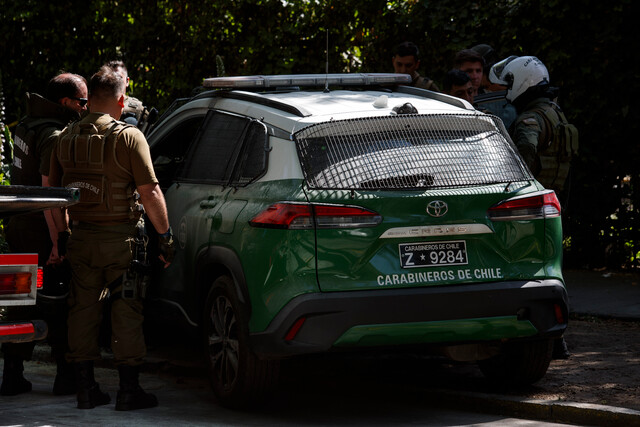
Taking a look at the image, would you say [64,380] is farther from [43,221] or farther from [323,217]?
[323,217]

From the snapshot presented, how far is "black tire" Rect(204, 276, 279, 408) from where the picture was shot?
247 inches

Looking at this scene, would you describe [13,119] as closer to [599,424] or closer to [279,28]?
[279,28]

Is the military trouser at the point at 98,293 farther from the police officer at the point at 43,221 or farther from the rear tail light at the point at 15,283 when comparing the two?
the rear tail light at the point at 15,283

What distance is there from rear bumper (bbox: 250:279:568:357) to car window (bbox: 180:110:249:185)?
130cm

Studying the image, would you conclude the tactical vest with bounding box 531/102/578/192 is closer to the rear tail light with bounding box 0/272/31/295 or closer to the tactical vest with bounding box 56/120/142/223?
the tactical vest with bounding box 56/120/142/223

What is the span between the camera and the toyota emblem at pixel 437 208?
6082mm

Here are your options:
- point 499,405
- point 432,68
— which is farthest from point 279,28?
point 499,405

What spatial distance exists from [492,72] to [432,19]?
4.17 metres

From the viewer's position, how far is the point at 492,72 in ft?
28.0

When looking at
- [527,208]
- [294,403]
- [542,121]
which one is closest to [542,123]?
[542,121]

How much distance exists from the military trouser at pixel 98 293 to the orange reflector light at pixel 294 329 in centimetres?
116

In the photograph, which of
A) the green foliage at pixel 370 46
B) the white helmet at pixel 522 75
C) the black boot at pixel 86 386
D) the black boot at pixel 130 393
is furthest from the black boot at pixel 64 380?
the green foliage at pixel 370 46

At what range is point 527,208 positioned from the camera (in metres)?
6.34

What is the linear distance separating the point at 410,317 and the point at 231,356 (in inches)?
46.0
